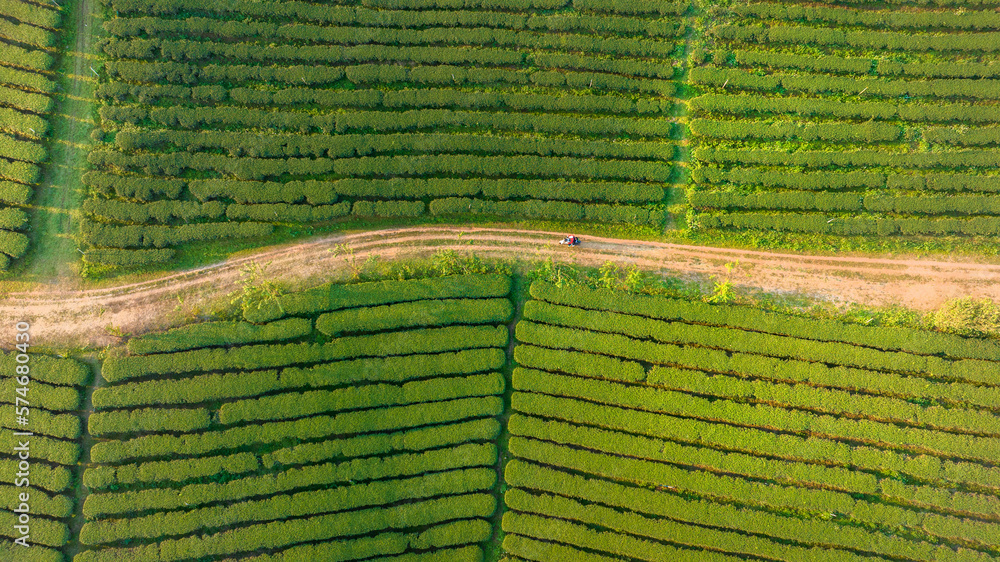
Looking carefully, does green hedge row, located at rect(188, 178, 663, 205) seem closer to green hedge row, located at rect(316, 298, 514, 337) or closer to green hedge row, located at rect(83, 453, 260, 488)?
green hedge row, located at rect(316, 298, 514, 337)

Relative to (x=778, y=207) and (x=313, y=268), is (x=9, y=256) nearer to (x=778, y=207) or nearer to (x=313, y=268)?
(x=313, y=268)

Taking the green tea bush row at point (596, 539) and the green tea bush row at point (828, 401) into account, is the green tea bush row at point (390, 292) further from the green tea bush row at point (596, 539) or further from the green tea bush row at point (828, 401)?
the green tea bush row at point (596, 539)

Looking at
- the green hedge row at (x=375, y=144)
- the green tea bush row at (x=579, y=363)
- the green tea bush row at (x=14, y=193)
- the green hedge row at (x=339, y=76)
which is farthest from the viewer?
the green hedge row at (x=339, y=76)

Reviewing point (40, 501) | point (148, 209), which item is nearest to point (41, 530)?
point (40, 501)

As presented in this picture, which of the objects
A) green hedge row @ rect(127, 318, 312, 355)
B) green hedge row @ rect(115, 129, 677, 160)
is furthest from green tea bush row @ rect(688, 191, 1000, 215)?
green hedge row @ rect(127, 318, 312, 355)

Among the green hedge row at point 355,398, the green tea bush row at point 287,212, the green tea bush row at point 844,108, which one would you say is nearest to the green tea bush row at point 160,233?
the green tea bush row at point 287,212

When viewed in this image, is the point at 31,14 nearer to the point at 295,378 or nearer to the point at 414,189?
the point at 414,189

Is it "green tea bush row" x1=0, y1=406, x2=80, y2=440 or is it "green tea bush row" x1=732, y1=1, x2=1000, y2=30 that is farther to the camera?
"green tea bush row" x1=732, y1=1, x2=1000, y2=30
